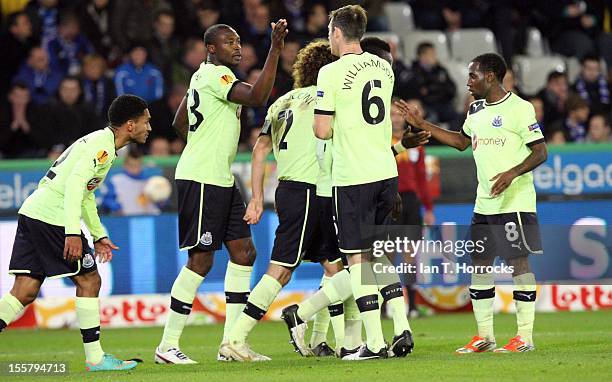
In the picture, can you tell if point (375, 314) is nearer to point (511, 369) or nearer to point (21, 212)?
point (511, 369)

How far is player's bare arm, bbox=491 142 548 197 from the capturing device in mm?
9719

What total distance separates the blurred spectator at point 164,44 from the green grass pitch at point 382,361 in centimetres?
451

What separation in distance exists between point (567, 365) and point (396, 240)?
199 cm

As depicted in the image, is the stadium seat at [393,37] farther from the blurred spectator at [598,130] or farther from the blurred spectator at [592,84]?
the blurred spectator at [598,130]

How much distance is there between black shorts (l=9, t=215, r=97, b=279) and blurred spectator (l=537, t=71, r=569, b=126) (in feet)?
33.2

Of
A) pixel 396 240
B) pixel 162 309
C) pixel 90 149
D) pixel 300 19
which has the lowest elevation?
pixel 162 309

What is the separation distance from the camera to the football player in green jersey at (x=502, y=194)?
32.5 ft

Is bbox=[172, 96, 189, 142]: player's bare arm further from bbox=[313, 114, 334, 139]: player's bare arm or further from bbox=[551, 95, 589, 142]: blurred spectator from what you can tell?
bbox=[551, 95, 589, 142]: blurred spectator

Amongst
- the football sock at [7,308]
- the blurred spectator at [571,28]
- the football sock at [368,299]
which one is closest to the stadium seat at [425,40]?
the blurred spectator at [571,28]

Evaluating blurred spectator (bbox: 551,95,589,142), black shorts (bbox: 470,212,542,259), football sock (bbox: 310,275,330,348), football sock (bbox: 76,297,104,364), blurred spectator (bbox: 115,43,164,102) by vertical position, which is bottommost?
football sock (bbox: 310,275,330,348)

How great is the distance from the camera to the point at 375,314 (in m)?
9.07

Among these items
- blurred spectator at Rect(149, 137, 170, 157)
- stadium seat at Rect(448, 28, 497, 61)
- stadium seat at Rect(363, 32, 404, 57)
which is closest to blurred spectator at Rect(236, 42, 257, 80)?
blurred spectator at Rect(149, 137, 170, 157)

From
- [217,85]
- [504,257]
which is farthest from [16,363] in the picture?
[504,257]

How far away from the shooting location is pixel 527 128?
9891mm
